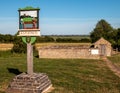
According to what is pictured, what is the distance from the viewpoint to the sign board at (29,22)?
13.3 m

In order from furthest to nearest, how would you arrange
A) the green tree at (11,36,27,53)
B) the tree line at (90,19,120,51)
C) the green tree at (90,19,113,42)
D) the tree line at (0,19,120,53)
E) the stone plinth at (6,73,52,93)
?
the green tree at (90,19,113,42), the tree line at (90,19,120,51), the tree line at (0,19,120,53), the green tree at (11,36,27,53), the stone plinth at (6,73,52,93)

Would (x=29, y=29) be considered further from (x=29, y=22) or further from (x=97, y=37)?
(x=97, y=37)

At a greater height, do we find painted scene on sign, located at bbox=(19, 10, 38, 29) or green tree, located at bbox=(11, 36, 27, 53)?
painted scene on sign, located at bbox=(19, 10, 38, 29)

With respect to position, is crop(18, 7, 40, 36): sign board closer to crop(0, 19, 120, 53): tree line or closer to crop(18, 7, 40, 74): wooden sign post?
crop(18, 7, 40, 74): wooden sign post

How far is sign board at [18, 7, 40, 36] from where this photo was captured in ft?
43.6

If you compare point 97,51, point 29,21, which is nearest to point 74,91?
point 29,21

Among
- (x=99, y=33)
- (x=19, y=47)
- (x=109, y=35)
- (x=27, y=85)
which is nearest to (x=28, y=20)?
(x=27, y=85)

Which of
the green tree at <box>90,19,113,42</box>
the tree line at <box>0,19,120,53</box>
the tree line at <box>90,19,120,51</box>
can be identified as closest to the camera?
the tree line at <box>0,19,120,53</box>

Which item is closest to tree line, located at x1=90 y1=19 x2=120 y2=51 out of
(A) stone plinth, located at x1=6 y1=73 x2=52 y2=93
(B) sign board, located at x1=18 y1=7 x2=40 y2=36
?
(B) sign board, located at x1=18 y1=7 x2=40 y2=36

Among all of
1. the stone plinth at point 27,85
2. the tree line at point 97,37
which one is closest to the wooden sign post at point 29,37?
the stone plinth at point 27,85

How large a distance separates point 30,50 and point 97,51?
23686mm

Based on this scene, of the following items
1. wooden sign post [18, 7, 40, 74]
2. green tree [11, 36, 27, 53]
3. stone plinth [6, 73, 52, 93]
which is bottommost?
stone plinth [6, 73, 52, 93]

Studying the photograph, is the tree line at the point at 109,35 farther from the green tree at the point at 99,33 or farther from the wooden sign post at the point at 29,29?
the wooden sign post at the point at 29,29

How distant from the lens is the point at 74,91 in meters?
13.1
